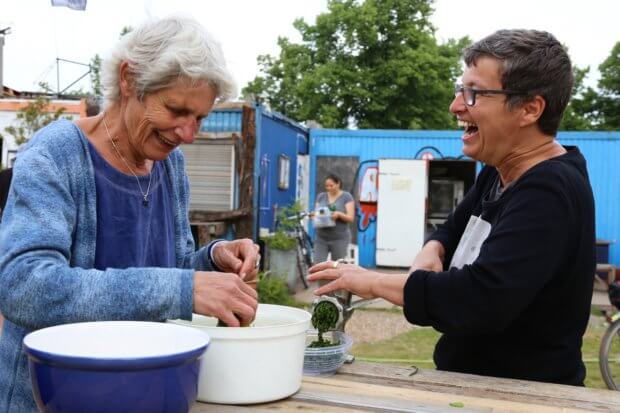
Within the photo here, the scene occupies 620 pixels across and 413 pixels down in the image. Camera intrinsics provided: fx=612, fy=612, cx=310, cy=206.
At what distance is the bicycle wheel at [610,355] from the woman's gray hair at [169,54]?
4835mm

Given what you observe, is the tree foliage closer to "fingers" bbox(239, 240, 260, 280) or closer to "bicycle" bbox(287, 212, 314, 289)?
"bicycle" bbox(287, 212, 314, 289)

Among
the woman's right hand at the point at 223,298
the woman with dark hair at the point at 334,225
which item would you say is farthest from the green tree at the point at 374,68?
the woman's right hand at the point at 223,298

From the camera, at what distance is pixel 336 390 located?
173 cm

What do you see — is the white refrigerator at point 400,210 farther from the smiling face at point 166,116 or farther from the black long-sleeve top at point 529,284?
the smiling face at point 166,116

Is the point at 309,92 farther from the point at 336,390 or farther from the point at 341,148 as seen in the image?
the point at 336,390

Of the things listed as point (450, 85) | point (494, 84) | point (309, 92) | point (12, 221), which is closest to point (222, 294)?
point (12, 221)

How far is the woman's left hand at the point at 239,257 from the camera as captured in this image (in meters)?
1.91

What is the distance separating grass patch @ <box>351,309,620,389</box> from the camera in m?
5.83

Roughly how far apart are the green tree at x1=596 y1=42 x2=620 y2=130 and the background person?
3096 centimetres

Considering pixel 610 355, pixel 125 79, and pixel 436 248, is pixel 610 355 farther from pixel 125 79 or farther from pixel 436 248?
pixel 125 79

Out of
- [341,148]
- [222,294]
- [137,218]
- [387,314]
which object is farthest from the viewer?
[341,148]

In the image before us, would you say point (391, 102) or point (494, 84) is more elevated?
point (391, 102)

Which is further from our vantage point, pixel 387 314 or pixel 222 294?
pixel 387 314

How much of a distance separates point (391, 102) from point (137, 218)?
2762 cm
